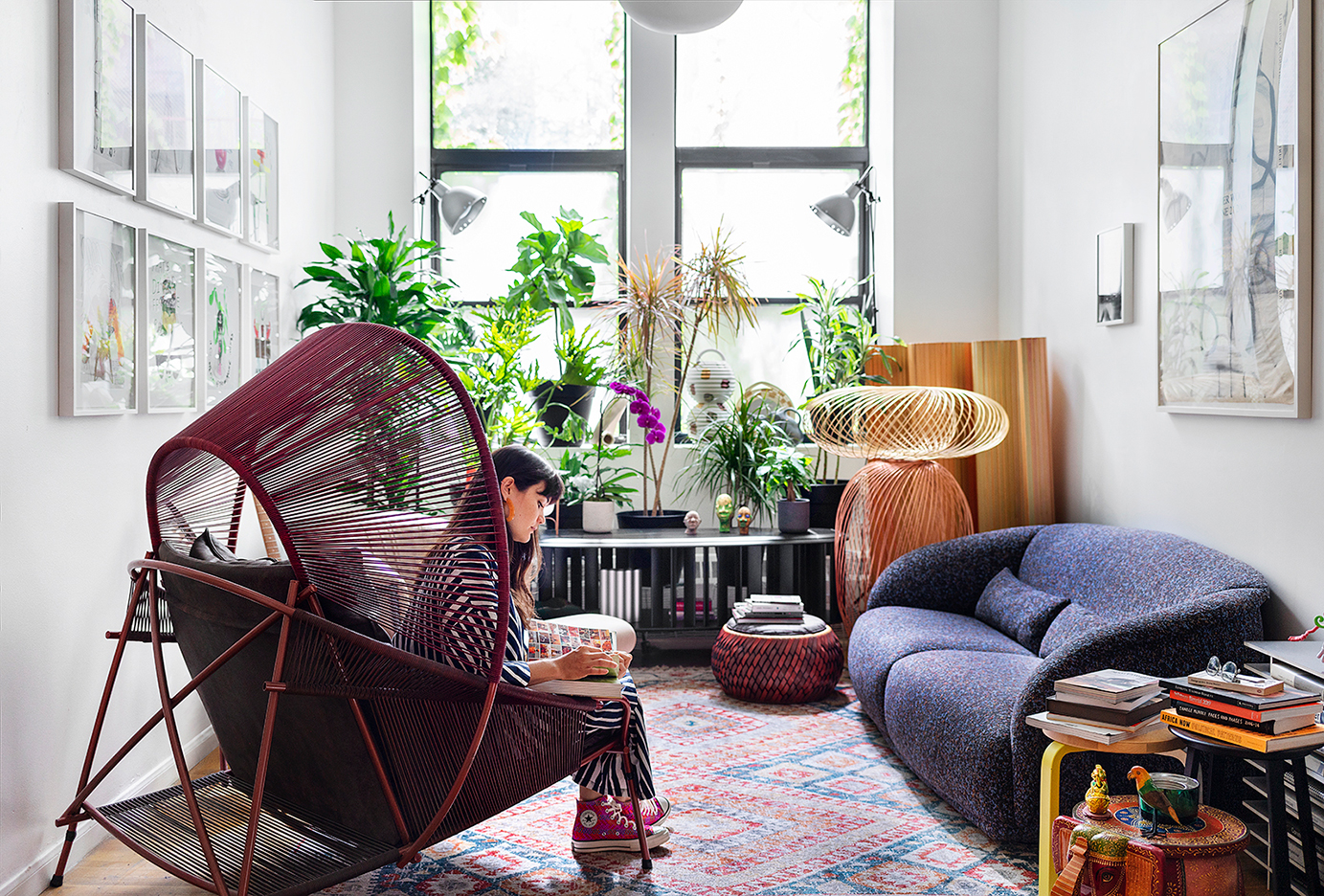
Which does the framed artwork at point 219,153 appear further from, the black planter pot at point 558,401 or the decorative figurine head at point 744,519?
the decorative figurine head at point 744,519

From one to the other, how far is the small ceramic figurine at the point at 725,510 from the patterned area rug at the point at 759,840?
1.27 metres

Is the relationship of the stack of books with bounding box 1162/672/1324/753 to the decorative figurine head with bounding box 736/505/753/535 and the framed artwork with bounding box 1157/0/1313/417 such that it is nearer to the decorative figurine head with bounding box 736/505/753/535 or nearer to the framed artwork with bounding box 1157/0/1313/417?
the framed artwork with bounding box 1157/0/1313/417

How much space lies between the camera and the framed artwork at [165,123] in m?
2.72

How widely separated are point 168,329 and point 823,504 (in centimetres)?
283

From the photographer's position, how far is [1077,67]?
385 cm

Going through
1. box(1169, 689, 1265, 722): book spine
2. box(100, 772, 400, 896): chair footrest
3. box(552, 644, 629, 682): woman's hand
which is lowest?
box(100, 772, 400, 896): chair footrest

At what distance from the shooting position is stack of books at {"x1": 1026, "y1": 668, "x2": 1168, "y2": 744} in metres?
1.97

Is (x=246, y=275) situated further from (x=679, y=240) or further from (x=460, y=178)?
(x=679, y=240)

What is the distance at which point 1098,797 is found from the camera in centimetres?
194

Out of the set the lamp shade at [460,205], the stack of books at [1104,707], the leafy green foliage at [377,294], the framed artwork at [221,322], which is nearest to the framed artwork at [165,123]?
the framed artwork at [221,322]

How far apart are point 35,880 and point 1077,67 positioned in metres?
4.27

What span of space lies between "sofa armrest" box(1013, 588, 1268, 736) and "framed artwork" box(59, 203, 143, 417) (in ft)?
7.90

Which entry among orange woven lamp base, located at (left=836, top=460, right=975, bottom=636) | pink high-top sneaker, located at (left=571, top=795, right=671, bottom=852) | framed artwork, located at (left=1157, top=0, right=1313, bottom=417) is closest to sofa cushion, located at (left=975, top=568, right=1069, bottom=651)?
orange woven lamp base, located at (left=836, top=460, right=975, bottom=636)

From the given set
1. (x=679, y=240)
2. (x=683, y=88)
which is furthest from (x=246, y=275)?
(x=683, y=88)
